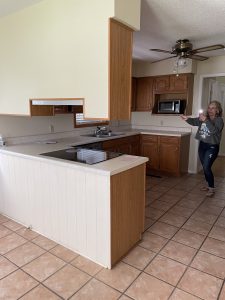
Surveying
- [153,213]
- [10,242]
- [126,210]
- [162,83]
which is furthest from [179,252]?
[162,83]

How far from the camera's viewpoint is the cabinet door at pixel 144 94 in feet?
16.6

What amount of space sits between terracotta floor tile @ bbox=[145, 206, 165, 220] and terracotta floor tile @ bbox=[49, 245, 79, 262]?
3.97ft

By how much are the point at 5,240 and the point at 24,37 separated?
7.41ft

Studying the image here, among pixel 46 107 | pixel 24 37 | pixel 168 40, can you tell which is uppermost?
pixel 168 40

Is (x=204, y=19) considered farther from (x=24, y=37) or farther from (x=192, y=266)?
(x=192, y=266)

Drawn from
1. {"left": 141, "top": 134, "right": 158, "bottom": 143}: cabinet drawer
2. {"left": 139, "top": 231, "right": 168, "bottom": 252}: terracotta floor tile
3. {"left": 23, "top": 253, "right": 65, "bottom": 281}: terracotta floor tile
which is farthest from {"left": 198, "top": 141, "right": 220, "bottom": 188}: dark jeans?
{"left": 23, "top": 253, "right": 65, "bottom": 281}: terracotta floor tile

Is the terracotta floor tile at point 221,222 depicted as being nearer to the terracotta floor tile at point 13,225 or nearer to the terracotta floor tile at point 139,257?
the terracotta floor tile at point 139,257

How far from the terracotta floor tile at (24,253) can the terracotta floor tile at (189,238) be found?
4.90ft

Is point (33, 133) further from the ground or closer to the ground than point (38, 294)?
further from the ground

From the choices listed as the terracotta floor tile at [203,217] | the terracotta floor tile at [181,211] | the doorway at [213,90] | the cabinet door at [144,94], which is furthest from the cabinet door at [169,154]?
the terracotta floor tile at [203,217]

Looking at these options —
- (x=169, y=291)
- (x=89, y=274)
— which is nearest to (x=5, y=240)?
(x=89, y=274)

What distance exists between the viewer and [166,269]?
2.07 m

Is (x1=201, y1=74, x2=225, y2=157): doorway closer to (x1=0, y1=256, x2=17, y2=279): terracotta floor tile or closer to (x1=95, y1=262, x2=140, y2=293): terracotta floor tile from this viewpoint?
(x1=95, y1=262, x2=140, y2=293): terracotta floor tile

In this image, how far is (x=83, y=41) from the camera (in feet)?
6.59
